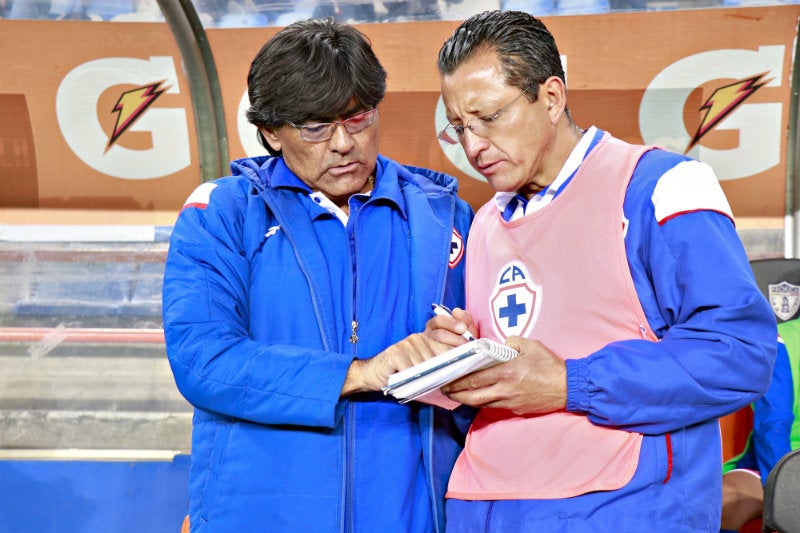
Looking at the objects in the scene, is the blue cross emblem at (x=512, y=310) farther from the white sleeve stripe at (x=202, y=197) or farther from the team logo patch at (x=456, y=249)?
the white sleeve stripe at (x=202, y=197)

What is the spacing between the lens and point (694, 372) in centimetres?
151

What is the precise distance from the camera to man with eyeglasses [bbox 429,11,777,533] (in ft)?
5.02

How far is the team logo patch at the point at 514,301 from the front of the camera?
1.74 meters

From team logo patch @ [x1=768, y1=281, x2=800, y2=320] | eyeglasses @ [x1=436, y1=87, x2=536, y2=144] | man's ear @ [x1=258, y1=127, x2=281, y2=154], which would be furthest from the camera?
team logo patch @ [x1=768, y1=281, x2=800, y2=320]

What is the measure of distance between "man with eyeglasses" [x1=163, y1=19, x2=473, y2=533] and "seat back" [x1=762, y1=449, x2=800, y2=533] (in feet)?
2.28

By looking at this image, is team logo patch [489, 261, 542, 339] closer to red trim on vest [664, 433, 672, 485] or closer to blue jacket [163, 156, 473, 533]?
blue jacket [163, 156, 473, 533]

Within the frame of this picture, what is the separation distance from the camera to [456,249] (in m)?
2.05

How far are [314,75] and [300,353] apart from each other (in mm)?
638

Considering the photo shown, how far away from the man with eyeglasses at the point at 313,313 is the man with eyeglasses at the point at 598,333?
0.16m

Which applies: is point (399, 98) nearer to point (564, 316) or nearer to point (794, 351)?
point (794, 351)

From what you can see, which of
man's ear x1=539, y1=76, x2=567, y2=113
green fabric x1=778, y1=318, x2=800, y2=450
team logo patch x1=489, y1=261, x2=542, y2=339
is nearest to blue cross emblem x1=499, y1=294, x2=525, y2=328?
team logo patch x1=489, y1=261, x2=542, y2=339

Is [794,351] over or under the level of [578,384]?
under

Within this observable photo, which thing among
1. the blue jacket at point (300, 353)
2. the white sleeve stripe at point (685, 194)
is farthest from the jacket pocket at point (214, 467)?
the white sleeve stripe at point (685, 194)

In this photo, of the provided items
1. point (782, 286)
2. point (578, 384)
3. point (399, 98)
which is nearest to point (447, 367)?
point (578, 384)
